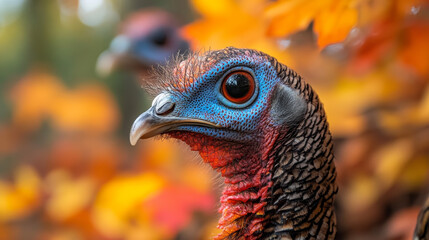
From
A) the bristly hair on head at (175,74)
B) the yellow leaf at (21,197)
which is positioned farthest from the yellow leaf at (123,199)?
the bristly hair on head at (175,74)

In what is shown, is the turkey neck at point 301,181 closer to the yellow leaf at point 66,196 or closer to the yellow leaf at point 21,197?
the yellow leaf at point 66,196

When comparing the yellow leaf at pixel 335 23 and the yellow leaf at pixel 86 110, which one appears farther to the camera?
the yellow leaf at pixel 86 110

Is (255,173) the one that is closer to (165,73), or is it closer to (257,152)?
(257,152)

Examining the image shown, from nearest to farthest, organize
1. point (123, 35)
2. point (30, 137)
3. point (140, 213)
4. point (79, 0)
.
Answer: point (140, 213) → point (123, 35) → point (79, 0) → point (30, 137)

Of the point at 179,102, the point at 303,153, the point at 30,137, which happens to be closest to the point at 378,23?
the point at 303,153

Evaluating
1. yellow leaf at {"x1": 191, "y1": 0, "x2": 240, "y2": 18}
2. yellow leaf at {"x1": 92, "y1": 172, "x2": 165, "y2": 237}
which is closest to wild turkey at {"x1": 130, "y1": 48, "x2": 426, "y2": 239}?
yellow leaf at {"x1": 191, "y1": 0, "x2": 240, "y2": 18}
